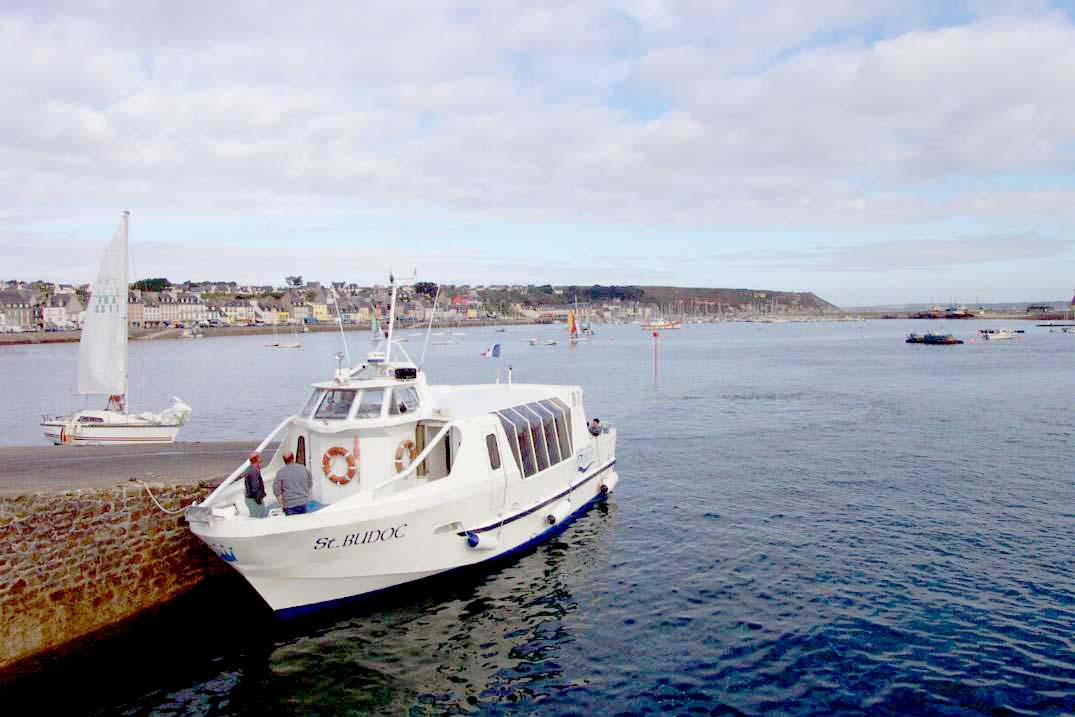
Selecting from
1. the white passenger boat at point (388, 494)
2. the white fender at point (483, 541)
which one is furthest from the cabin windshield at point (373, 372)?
the white fender at point (483, 541)

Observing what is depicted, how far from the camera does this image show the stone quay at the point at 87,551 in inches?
545

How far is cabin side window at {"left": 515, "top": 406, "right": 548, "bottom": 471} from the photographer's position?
20922 millimetres

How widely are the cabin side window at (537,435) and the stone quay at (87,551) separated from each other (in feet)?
25.8

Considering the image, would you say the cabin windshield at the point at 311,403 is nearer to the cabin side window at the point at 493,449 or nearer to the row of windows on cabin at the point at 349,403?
the row of windows on cabin at the point at 349,403

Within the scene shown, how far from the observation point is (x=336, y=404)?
17.5m

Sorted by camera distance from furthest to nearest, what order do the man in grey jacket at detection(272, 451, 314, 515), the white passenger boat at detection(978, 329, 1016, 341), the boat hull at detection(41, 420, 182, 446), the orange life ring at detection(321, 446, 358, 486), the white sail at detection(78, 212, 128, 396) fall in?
the white passenger boat at detection(978, 329, 1016, 341) → the boat hull at detection(41, 420, 182, 446) → the white sail at detection(78, 212, 128, 396) → the orange life ring at detection(321, 446, 358, 486) → the man in grey jacket at detection(272, 451, 314, 515)

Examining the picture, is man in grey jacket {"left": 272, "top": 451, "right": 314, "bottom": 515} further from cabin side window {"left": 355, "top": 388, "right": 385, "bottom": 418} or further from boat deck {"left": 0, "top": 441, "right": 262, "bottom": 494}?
boat deck {"left": 0, "top": 441, "right": 262, "bottom": 494}

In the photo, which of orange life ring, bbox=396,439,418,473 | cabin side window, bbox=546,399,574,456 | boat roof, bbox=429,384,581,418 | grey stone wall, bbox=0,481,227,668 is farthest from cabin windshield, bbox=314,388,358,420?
cabin side window, bbox=546,399,574,456

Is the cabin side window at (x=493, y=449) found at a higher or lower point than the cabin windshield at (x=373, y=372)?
lower

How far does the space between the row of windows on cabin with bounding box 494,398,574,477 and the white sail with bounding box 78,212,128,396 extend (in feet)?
66.2

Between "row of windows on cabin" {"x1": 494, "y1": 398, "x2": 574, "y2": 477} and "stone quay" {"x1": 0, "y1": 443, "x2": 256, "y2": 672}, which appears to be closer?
"stone quay" {"x1": 0, "y1": 443, "x2": 256, "y2": 672}

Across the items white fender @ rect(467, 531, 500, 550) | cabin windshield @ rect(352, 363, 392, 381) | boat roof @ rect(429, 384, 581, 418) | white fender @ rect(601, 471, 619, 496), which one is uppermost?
cabin windshield @ rect(352, 363, 392, 381)

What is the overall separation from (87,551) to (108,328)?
69.0ft

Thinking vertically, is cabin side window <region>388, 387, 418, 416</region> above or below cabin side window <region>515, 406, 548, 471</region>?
above
